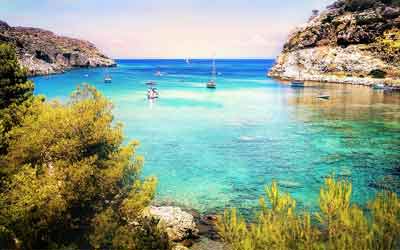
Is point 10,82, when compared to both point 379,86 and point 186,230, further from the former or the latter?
point 379,86

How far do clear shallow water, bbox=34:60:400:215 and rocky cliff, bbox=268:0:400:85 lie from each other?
4482cm

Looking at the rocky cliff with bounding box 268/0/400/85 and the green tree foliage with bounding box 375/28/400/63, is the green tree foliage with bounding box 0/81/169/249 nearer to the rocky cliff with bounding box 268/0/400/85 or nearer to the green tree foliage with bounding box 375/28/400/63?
the rocky cliff with bounding box 268/0/400/85

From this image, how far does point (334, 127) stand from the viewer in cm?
6800

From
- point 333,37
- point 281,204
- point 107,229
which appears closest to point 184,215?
point 107,229

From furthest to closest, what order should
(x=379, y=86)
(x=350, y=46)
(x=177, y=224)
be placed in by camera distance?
(x=350, y=46)
(x=379, y=86)
(x=177, y=224)

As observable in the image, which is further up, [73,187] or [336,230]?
[336,230]

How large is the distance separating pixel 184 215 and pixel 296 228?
1415 centimetres

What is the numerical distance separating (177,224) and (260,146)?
29990 millimetres

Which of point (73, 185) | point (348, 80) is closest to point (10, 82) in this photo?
point (73, 185)

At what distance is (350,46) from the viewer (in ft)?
511

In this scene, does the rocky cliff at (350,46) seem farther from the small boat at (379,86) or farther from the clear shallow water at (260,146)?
the clear shallow water at (260,146)

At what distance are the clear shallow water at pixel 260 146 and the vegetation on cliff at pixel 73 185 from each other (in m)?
8.46

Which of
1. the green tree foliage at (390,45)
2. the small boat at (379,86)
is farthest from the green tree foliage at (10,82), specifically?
the green tree foliage at (390,45)

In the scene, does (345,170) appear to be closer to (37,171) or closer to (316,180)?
(316,180)
